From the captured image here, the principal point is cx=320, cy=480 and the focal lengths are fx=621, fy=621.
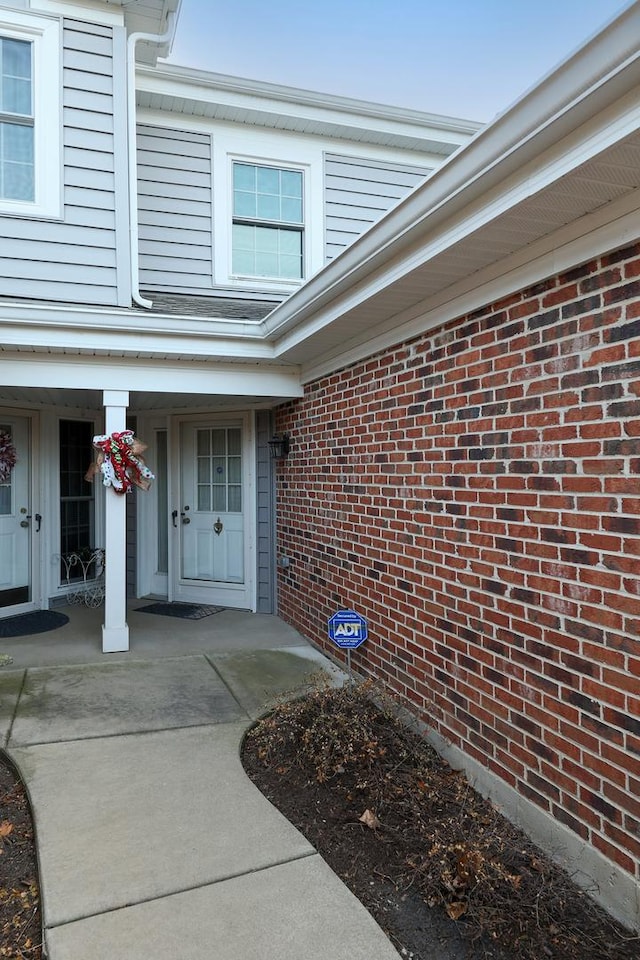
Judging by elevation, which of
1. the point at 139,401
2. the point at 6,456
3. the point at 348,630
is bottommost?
the point at 348,630

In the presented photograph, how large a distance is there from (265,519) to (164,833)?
3.89 meters

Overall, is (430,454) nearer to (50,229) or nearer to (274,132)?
(50,229)

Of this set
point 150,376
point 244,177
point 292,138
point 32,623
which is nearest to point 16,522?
point 32,623

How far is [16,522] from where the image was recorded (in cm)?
623

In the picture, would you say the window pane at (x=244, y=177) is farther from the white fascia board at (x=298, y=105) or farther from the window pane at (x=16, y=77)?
the window pane at (x=16, y=77)

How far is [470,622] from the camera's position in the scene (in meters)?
2.98

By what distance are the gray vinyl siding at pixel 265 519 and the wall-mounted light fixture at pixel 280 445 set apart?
346 millimetres

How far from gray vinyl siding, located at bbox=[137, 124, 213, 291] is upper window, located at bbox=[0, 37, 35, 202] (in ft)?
3.61

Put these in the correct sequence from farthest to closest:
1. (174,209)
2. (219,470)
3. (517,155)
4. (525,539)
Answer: (219,470), (174,209), (525,539), (517,155)

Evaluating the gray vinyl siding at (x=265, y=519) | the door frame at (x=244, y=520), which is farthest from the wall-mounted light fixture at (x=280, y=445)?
the door frame at (x=244, y=520)

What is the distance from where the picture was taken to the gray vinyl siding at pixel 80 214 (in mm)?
4875

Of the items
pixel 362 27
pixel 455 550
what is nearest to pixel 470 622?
pixel 455 550

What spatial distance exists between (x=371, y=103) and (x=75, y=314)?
3847mm

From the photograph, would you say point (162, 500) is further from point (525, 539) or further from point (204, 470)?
point (525, 539)
